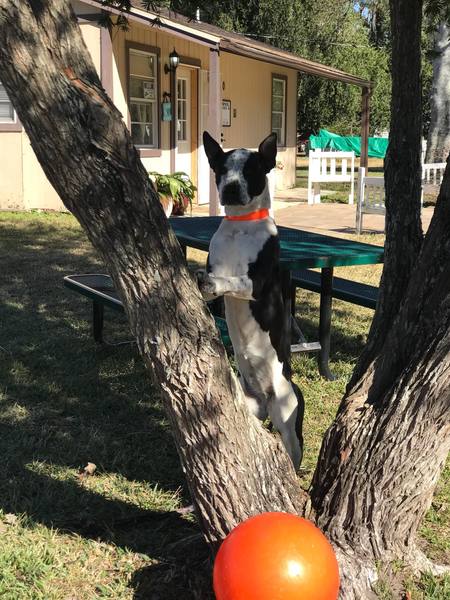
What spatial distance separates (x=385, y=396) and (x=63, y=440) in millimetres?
2069

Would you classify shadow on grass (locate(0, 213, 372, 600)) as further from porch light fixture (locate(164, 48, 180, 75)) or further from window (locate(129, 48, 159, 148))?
porch light fixture (locate(164, 48, 180, 75))

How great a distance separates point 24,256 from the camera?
911cm

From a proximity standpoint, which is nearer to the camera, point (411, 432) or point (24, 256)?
point (411, 432)

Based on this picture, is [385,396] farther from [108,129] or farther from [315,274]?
A: [315,274]

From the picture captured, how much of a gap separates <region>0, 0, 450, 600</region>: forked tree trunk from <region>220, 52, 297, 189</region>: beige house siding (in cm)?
1387

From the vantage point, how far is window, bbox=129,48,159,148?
13.2m

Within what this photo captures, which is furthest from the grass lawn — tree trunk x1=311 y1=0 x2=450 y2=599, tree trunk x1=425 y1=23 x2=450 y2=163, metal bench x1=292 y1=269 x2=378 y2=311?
tree trunk x1=425 y1=23 x2=450 y2=163

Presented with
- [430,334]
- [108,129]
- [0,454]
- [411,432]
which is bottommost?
[0,454]

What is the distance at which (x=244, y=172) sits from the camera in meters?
3.15

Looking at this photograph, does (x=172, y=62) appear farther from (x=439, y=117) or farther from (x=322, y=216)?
(x=439, y=117)

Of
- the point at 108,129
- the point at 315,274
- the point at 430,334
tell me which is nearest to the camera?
→ the point at 108,129

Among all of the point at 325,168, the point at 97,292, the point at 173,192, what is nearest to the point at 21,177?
the point at 173,192

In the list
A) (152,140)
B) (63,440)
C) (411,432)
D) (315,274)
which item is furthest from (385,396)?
(152,140)

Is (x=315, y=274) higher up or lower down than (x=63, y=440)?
higher up
